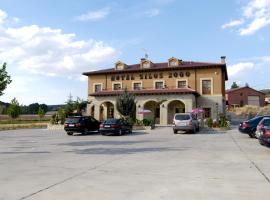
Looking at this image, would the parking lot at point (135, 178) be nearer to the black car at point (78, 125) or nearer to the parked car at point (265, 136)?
the parked car at point (265, 136)

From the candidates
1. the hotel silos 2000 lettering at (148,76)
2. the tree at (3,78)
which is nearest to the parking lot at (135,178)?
the tree at (3,78)

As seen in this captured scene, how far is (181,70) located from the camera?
150 feet

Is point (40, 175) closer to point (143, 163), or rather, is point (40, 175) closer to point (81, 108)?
point (143, 163)

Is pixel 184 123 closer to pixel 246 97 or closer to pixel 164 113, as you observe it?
pixel 164 113

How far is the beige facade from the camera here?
41781 mm

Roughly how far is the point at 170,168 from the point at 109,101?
3565 centimetres

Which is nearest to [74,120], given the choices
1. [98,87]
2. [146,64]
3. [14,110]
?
[146,64]

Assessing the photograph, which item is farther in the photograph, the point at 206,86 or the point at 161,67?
the point at 161,67

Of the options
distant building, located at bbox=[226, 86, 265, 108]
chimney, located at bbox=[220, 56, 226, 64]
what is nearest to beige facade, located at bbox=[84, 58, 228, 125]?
chimney, located at bbox=[220, 56, 226, 64]

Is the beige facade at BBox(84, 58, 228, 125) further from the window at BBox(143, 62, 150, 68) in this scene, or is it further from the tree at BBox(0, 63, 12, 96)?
the tree at BBox(0, 63, 12, 96)

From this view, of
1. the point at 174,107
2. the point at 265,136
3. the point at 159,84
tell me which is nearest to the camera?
the point at 265,136

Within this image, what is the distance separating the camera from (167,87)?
45.8m

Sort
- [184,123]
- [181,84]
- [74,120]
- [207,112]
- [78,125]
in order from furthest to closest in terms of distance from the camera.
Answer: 1. [181,84]
2. [207,112]
3. [74,120]
4. [184,123]
5. [78,125]

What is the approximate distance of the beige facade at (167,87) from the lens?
4178cm
